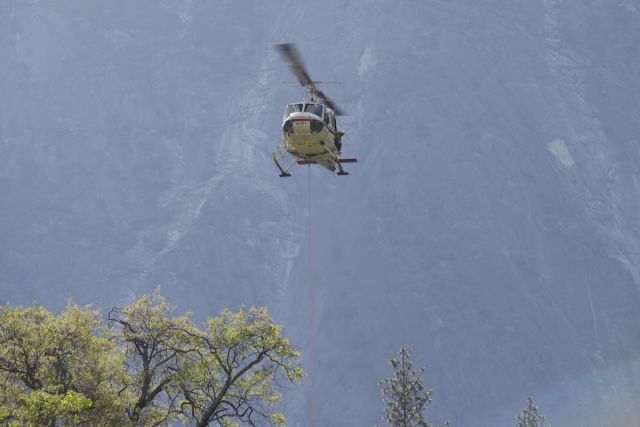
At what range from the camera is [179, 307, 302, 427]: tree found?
79.5 ft

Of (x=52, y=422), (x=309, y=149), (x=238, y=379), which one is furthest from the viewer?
(x=309, y=149)

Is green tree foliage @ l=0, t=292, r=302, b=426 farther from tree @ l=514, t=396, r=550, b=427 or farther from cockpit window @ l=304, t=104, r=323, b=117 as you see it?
tree @ l=514, t=396, r=550, b=427

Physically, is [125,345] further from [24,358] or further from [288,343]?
[288,343]

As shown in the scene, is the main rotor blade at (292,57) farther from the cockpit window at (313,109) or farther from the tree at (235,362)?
the tree at (235,362)

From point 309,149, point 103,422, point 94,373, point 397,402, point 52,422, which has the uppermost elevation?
point 309,149

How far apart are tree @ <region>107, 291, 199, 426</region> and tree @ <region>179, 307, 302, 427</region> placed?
1.78 feet

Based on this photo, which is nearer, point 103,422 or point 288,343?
point 103,422

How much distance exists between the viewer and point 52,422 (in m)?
18.8

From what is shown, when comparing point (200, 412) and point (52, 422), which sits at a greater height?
point (200, 412)

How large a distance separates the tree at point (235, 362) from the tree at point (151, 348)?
54 centimetres

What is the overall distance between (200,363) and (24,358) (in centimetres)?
546

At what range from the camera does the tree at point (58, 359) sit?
22.5 m

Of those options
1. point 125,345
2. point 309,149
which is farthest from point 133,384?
point 309,149

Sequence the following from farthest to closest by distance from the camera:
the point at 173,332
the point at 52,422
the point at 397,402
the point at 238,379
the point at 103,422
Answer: the point at 397,402 → the point at 238,379 → the point at 173,332 → the point at 103,422 → the point at 52,422
